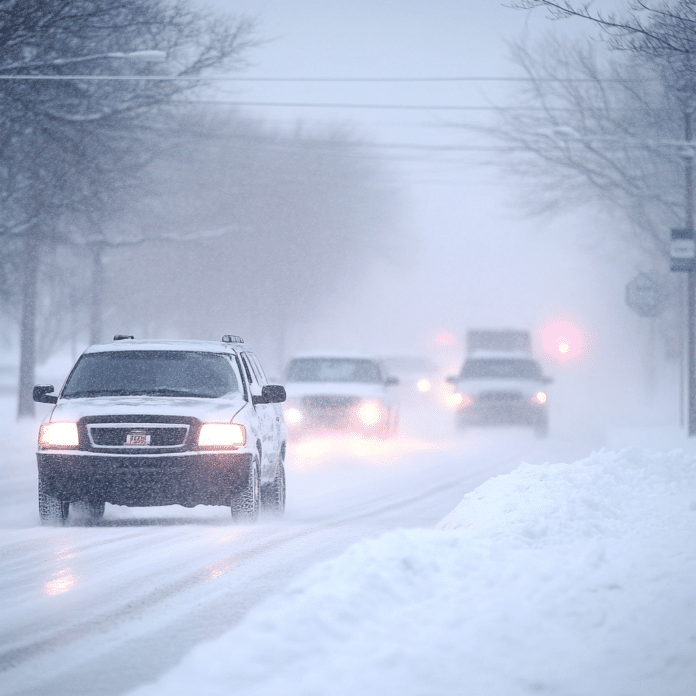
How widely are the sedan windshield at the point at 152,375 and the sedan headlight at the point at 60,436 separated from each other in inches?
29.6

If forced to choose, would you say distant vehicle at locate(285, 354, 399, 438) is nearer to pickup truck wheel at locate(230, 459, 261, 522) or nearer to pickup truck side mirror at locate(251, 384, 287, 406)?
pickup truck side mirror at locate(251, 384, 287, 406)

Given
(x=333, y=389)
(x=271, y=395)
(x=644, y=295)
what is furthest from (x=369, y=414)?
(x=271, y=395)

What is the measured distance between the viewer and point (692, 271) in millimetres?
24250

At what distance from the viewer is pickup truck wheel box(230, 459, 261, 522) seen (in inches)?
459

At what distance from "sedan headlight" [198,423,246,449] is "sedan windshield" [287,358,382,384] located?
12058 mm

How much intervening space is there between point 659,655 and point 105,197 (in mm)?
21913

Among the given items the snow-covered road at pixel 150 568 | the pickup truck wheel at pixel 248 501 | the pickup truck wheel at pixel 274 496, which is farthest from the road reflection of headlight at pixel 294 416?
the pickup truck wheel at pixel 248 501

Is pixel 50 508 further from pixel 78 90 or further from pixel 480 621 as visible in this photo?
pixel 78 90

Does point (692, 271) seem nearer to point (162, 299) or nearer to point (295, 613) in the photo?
point (295, 613)

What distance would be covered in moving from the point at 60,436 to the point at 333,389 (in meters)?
11.7

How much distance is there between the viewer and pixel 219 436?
11453 mm

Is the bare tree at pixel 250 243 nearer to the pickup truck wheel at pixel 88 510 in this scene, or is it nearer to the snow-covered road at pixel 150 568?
the snow-covered road at pixel 150 568

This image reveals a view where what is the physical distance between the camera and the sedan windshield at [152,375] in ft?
40.2

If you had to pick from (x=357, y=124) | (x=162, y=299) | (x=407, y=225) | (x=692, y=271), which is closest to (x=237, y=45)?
(x=692, y=271)
